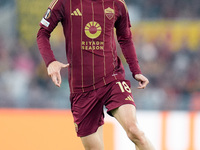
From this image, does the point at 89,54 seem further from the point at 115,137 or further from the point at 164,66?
the point at 164,66

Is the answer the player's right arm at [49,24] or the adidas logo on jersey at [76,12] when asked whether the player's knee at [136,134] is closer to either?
the player's right arm at [49,24]

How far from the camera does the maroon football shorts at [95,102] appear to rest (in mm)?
4469

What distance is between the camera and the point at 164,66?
11.6 m

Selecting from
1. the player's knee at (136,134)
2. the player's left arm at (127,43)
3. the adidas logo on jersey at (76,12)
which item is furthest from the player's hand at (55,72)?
the player's left arm at (127,43)

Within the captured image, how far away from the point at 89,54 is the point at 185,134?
8.34 feet

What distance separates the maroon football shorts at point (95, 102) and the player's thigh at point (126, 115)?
74 millimetres

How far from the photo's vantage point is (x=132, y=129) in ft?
13.8

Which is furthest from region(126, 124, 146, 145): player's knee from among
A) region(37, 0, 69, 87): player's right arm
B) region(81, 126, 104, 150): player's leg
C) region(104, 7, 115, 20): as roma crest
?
region(104, 7, 115, 20): as roma crest

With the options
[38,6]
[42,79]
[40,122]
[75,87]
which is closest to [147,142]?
[75,87]

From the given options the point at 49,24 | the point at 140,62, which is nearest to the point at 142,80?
the point at 49,24

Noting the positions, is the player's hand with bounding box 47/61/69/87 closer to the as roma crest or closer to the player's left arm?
the as roma crest

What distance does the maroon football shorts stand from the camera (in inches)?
176

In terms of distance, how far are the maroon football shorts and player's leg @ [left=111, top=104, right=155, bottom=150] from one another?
0.43 feet

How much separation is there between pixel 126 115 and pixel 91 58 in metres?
0.68
